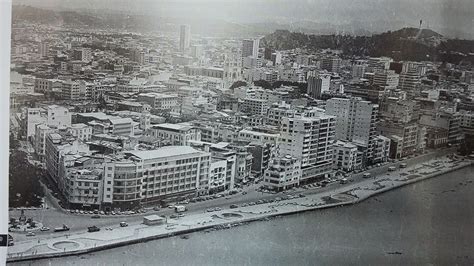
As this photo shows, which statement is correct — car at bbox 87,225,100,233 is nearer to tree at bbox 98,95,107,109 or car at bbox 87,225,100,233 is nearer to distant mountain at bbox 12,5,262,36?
tree at bbox 98,95,107,109

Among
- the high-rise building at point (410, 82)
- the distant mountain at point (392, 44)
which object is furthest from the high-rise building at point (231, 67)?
the high-rise building at point (410, 82)

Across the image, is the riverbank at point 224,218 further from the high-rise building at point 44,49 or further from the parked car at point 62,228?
the high-rise building at point 44,49

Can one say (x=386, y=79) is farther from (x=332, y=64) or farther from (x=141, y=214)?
(x=141, y=214)

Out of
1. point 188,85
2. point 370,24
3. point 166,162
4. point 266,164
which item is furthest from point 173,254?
point 370,24

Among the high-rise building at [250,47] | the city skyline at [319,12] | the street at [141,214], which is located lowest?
the street at [141,214]

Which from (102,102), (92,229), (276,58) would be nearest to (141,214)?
(92,229)

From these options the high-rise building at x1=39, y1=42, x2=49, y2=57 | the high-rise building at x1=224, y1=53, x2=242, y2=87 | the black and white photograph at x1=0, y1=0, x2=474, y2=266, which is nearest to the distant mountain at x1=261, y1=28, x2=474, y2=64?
the black and white photograph at x1=0, y1=0, x2=474, y2=266
